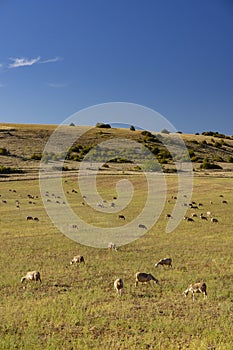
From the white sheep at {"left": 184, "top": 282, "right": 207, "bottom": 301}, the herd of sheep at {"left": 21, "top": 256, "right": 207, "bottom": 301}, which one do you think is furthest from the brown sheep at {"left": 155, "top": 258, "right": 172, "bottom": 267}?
the white sheep at {"left": 184, "top": 282, "right": 207, "bottom": 301}

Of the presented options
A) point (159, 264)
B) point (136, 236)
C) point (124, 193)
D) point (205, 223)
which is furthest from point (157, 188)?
point (159, 264)

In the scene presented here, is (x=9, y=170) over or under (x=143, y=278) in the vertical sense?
over

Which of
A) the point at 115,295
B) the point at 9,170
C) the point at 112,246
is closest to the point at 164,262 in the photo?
the point at 115,295

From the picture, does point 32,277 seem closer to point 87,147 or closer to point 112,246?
point 112,246

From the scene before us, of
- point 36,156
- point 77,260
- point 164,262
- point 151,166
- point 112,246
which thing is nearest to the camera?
point 164,262

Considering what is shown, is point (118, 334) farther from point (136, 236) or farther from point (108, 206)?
point (108, 206)

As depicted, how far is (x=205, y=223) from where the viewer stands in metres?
32.2

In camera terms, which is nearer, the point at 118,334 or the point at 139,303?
the point at 118,334

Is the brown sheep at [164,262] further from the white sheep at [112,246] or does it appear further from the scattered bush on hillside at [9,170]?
the scattered bush on hillside at [9,170]

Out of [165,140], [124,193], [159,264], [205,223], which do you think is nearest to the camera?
[159,264]

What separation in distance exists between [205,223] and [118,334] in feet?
73.1

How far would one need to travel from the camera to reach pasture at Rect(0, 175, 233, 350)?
11.0 metres

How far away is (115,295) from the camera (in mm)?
14398

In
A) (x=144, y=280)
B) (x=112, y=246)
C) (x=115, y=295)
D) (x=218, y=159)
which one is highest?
(x=218, y=159)
